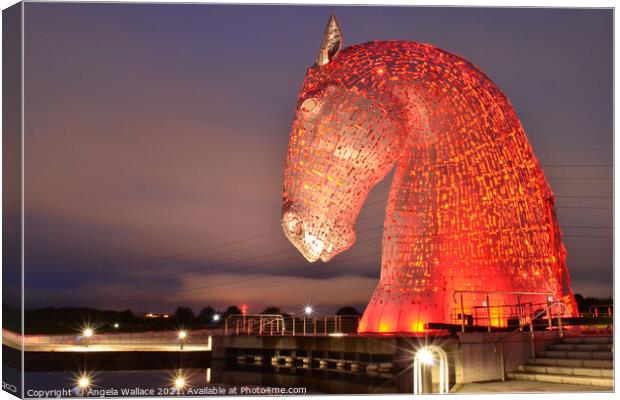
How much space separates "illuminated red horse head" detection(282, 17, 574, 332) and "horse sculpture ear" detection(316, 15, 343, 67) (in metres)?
0.03

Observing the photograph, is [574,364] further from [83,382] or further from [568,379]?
[83,382]

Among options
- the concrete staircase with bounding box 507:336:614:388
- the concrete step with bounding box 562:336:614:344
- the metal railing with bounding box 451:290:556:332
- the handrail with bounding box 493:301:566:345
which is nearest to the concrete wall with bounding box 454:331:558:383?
the handrail with bounding box 493:301:566:345

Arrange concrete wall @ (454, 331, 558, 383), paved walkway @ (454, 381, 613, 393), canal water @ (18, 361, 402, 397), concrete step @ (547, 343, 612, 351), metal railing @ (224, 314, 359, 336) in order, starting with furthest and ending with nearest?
1. metal railing @ (224, 314, 359, 336)
2. concrete step @ (547, 343, 612, 351)
3. concrete wall @ (454, 331, 558, 383)
4. canal water @ (18, 361, 402, 397)
5. paved walkway @ (454, 381, 613, 393)

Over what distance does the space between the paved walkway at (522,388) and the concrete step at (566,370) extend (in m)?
0.22

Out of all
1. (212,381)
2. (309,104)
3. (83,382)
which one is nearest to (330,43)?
(309,104)

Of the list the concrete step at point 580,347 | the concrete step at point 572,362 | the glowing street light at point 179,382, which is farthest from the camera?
the glowing street light at point 179,382

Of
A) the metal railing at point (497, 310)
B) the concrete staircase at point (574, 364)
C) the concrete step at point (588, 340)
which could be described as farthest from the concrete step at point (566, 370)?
the metal railing at point (497, 310)

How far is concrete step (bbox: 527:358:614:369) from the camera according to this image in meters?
10.4

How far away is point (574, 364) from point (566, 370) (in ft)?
0.60

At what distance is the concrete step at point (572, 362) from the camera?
10383 millimetres

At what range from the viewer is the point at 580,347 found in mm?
11109

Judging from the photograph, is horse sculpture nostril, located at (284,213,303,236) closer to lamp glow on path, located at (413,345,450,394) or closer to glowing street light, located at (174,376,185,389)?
A: glowing street light, located at (174,376,185,389)

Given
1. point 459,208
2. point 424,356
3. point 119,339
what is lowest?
point 424,356

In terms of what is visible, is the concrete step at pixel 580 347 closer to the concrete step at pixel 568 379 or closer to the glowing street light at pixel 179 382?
the concrete step at pixel 568 379
